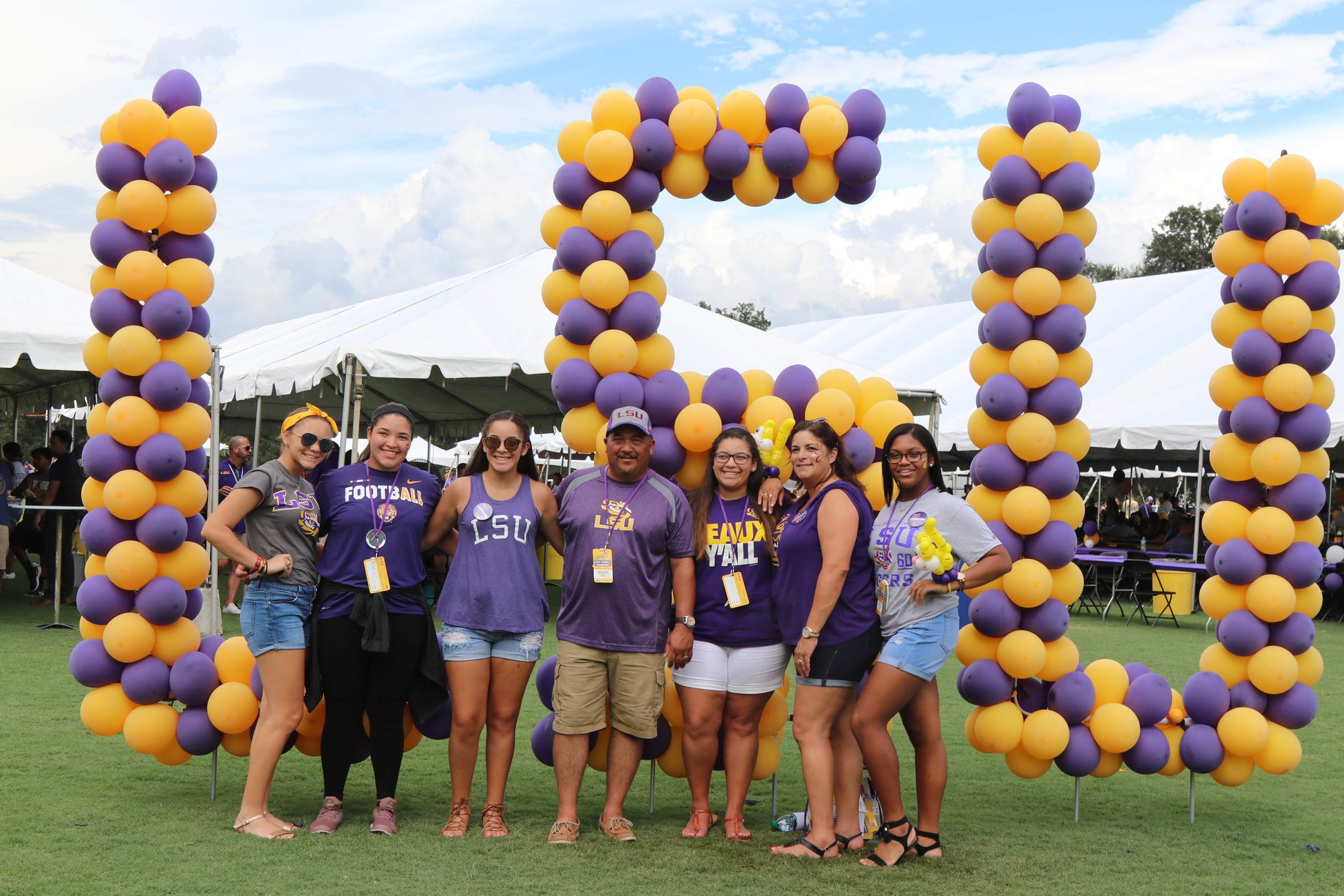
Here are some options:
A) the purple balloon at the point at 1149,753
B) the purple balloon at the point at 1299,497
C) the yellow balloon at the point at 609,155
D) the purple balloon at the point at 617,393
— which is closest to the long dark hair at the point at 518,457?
the purple balloon at the point at 617,393

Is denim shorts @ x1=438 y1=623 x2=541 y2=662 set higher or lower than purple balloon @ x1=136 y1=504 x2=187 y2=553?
lower

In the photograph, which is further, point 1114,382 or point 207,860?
point 1114,382

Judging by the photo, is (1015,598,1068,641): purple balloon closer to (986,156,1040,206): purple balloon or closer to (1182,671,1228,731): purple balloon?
(1182,671,1228,731): purple balloon

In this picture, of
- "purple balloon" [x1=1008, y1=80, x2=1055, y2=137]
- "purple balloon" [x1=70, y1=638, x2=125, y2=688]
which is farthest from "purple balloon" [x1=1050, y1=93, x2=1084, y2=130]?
"purple balloon" [x1=70, y1=638, x2=125, y2=688]

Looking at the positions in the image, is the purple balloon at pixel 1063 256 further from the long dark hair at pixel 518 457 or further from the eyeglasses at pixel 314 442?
the eyeglasses at pixel 314 442

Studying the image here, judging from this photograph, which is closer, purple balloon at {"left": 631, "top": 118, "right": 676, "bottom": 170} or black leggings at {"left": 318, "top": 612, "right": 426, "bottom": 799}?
black leggings at {"left": 318, "top": 612, "right": 426, "bottom": 799}

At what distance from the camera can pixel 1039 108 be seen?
4.89m

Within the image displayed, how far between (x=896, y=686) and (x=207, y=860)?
7.96 feet

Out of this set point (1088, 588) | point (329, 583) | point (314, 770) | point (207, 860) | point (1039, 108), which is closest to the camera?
point (207, 860)

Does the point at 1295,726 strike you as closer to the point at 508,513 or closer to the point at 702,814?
the point at 702,814

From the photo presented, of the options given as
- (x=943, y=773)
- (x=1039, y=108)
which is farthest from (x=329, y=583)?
(x=1039, y=108)

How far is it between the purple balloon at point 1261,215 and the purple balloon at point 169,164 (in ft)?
14.3

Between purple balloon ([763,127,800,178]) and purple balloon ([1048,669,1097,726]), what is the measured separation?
8.00 ft

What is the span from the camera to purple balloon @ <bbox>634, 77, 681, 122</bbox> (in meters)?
5.07
